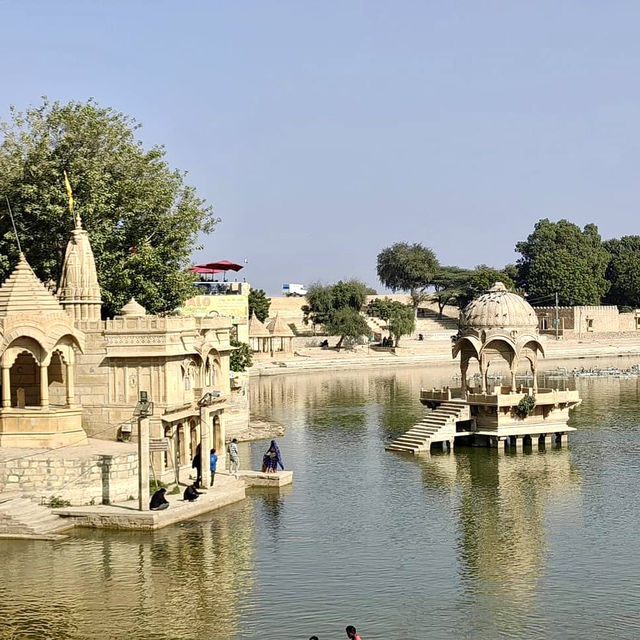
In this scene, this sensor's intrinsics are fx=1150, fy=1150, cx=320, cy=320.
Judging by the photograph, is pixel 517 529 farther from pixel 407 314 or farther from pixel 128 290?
pixel 407 314

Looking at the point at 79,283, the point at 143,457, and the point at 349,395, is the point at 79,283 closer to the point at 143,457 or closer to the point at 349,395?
the point at 143,457

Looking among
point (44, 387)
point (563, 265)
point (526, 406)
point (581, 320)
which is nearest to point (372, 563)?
point (44, 387)

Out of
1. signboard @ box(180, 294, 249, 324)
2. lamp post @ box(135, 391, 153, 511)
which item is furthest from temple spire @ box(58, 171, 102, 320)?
signboard @ box(180, 294, 249, 324)

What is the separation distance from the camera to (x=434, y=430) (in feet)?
128

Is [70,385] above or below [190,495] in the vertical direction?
above

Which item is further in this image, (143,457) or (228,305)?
(228,305)

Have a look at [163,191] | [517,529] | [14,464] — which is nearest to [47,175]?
[163,191]

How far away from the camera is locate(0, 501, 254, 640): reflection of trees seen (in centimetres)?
1942

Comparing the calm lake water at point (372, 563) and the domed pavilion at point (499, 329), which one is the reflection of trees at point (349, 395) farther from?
the calm lake water at point (372, 563)

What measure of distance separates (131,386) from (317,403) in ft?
96.2

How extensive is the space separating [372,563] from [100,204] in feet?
66.0

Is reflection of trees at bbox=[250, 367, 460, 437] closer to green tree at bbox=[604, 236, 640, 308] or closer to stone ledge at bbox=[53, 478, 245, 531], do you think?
stone ledge at bbox=[53, 478, 245, 531]

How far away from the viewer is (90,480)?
26594 millimetres

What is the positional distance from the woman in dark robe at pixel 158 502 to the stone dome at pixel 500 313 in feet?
59.5
